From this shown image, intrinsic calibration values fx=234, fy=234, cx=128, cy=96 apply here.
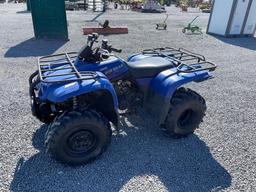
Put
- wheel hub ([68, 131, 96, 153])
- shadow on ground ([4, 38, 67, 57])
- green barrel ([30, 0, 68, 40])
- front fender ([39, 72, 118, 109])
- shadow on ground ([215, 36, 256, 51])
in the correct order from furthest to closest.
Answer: shadow on ground ([215, 36, 256, 51]), green barrel ([30, 0, 68, 40]), shadow on ground ([4, 38, 67, 57]), wheel hub ([68, 131, 96, 153]), front fender ([39, 72, 118, 109])

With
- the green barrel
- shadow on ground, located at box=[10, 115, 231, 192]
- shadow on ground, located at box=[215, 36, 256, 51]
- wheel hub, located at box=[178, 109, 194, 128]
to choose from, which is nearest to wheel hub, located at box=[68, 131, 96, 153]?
shadow on ground, located at box=[10, 115, 231, 192]

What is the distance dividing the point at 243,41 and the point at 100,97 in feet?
35.9

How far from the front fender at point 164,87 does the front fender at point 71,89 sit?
75 centimetres

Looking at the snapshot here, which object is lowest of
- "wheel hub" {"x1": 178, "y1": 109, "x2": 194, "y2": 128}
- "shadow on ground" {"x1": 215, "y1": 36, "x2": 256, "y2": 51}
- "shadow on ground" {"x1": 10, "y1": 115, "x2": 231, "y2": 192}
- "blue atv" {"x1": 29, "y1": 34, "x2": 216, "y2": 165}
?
"shadow on ground" {"x1": 10, "y1": 115, "x2": 231, "y2": 192}

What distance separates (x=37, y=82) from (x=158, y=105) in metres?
1.67

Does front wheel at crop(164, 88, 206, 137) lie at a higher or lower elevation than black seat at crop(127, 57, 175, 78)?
lower

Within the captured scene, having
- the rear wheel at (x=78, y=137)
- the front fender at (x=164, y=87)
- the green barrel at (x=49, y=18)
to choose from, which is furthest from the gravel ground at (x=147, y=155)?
the green barrel at (x=49, y=18)

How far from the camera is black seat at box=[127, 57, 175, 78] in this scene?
11.0ft

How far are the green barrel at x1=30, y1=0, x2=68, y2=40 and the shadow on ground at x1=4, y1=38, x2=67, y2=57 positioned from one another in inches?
15.6

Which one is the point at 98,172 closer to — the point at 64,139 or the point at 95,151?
the point at 95,151

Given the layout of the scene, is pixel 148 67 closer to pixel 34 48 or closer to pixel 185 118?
pixel 185 118

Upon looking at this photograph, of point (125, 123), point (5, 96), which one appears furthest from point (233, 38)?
point (5, 96)

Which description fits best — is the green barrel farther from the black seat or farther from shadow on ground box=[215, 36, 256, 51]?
shadow on ground box=[215, 36, 256, 51]

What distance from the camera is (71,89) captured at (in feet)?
8.56
